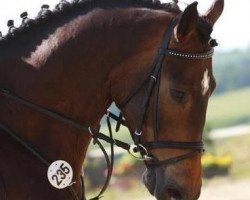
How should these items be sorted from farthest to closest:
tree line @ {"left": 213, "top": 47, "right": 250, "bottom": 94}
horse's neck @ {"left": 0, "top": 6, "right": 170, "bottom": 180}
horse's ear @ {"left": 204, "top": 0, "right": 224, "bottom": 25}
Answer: tree line @ {"left": 213, "top": 47, "right": 250, "bottom": 94}, horse's ear @ {"left": 204, "top": 0, "right": 224, "bottom": 25}, horse's neck @ {"left": 0, "top": 6, "right": 170, "bottom": 180}

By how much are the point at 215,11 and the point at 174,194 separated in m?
1.23

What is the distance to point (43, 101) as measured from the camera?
4590 mm

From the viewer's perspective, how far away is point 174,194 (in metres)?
4.46

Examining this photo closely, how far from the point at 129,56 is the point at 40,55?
544 millimetres

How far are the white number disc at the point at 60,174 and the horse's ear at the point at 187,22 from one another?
1023 millimetres

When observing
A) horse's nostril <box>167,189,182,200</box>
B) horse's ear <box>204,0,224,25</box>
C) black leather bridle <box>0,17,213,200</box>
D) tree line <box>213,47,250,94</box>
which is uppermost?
horse's ear <box>204,0,224,25</box>

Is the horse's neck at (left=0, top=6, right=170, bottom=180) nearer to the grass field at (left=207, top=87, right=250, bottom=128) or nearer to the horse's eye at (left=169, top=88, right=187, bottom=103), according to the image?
the horse's eye at (left=169, top=88, right=187, bottom=103)

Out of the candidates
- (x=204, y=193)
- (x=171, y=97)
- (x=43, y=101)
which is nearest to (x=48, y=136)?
(x=43, y=101)

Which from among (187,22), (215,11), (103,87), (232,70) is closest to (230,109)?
(232,70)

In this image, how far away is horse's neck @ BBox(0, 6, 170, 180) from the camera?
15.0 feet

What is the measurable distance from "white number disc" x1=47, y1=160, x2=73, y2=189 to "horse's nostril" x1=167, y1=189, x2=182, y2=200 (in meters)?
0.61

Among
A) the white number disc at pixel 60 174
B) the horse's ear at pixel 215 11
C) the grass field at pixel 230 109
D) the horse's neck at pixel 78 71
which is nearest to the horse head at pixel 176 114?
the horse's neck at pixel 78 71

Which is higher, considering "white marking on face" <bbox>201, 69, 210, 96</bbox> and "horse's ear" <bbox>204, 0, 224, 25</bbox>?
"horse's ear" <bbox>204, 0, 224, 25</bbox>

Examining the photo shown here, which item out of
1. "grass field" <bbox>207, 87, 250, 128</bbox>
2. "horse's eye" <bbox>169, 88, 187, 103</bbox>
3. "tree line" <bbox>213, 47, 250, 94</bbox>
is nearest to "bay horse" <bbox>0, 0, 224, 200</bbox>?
"horse's eye" <bbox>169, 88, 187, 103</bbox>
